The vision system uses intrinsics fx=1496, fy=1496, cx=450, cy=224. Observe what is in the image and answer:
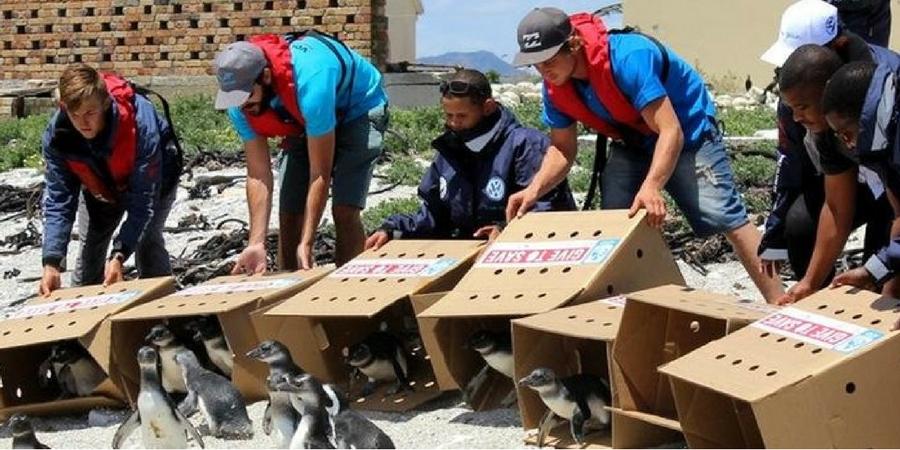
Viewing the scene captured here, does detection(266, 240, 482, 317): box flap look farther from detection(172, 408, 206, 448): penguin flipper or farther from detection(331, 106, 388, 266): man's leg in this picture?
detection(331, 106, 388, 266): man's leg

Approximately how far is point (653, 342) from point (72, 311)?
238 centimetres

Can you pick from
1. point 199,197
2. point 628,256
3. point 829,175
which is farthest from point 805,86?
point 199,197

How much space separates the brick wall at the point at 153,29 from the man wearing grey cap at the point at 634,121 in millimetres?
10644

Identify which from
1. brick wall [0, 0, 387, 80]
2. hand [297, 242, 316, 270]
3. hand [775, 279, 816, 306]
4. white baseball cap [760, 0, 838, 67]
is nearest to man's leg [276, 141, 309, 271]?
hand [297, 242, 316, 270]

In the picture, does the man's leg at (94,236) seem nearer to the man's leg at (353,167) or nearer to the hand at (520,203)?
the man's leg at (353,167)

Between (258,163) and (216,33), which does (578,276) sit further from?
(216,33)

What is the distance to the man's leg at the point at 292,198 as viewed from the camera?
6.58 m

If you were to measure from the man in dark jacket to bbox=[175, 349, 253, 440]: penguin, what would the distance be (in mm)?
1030

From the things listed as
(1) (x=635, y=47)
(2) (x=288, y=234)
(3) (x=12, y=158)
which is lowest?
(3) (x=12, y=158)

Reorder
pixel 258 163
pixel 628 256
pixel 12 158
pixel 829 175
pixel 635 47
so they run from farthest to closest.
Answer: pixel 12 158, pixel 258 163, pixel 635 47, pixel 628 256, pixel 829 175

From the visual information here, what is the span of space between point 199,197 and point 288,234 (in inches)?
184

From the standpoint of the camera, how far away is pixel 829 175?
480 cm

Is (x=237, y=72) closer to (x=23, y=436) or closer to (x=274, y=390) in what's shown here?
(x=274, y=390)

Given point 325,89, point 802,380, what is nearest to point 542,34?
point 325,89
